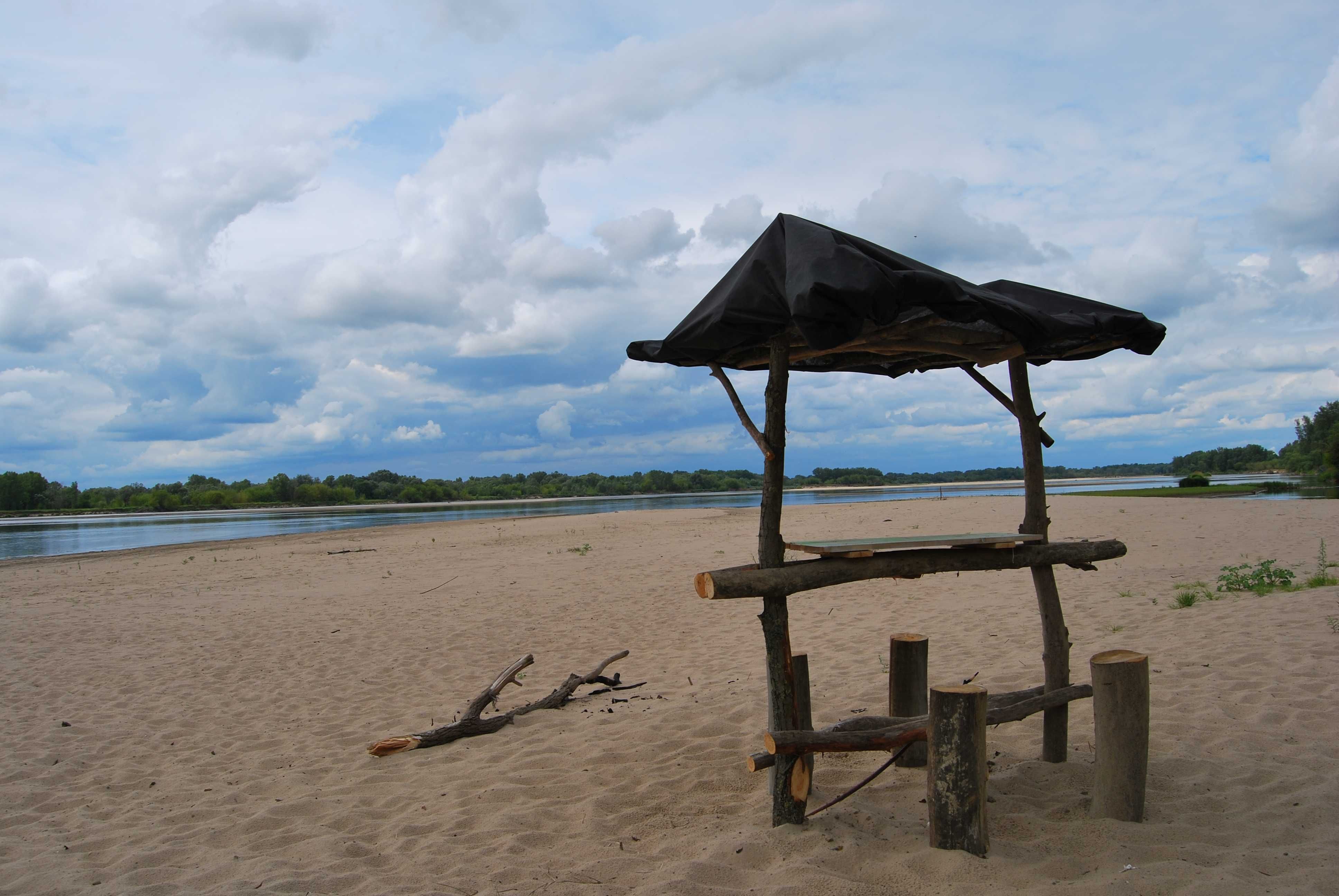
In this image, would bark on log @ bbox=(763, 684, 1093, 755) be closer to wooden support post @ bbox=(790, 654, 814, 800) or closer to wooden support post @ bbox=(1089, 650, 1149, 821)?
wooden support post @ bbox=(790, 654, 814, 800)

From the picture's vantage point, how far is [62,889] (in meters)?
3.66

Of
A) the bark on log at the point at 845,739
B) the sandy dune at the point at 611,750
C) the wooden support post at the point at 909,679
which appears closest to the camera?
the sandy dune at the point at 611,750

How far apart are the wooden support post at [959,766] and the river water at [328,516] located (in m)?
29.2

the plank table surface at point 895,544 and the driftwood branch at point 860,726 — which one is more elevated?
the plank table surface at point 895,544

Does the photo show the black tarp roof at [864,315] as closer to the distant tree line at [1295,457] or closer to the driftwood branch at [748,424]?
the driftwood branch at [748,424]

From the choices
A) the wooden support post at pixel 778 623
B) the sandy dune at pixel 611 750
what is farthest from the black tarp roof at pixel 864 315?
the sandy dune at pixel 611 750

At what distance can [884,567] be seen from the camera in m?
3.73

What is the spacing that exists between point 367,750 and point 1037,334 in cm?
532

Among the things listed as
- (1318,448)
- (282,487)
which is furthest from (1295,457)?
(282,487)

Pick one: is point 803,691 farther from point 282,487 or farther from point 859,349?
point 282,487

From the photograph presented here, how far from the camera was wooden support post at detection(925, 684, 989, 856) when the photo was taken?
327 cm

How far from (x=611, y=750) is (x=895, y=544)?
2720mm

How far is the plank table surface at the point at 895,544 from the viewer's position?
11.9ft

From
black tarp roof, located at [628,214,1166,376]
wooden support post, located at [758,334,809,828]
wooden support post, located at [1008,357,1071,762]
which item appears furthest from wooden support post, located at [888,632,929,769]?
black tarp roof, located at [628,214,1166,376]
